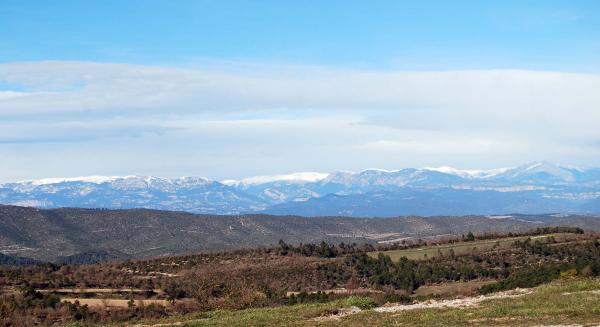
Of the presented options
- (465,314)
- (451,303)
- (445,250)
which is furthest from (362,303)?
(445,250)

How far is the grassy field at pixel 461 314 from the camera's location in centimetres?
2330

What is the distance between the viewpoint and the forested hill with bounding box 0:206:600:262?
137 meters

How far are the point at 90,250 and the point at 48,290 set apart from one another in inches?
A: 3213

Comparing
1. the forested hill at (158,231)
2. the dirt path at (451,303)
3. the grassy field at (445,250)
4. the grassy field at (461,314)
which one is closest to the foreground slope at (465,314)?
the grassy field at (461,314)

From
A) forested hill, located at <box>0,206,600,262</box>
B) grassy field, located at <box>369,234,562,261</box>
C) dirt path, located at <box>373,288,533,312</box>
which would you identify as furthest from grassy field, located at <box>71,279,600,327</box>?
forested hill, located at <box>0,206,600,262</box>

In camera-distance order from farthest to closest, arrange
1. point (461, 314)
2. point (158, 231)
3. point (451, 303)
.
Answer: point (158, 231), point (451, 303), point (461, 314)

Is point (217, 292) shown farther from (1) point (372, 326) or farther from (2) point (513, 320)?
(2) point (513, 320)

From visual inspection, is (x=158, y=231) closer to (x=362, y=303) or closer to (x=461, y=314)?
(x=362, y=303)

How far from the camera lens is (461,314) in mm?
25312

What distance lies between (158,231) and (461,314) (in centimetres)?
14024

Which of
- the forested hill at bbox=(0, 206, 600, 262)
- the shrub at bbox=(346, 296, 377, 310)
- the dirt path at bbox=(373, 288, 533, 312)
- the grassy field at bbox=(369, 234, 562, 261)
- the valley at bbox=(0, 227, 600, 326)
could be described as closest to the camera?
the valley at bbox=(0, 227, 600, 326)

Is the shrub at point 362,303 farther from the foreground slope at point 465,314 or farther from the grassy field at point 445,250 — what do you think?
the grassy field at point 445,250

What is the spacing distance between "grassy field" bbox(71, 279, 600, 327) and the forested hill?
9659 cm

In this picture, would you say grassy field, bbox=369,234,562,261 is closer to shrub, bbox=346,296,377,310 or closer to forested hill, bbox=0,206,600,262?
shrub, bbox=346,296,377,310
